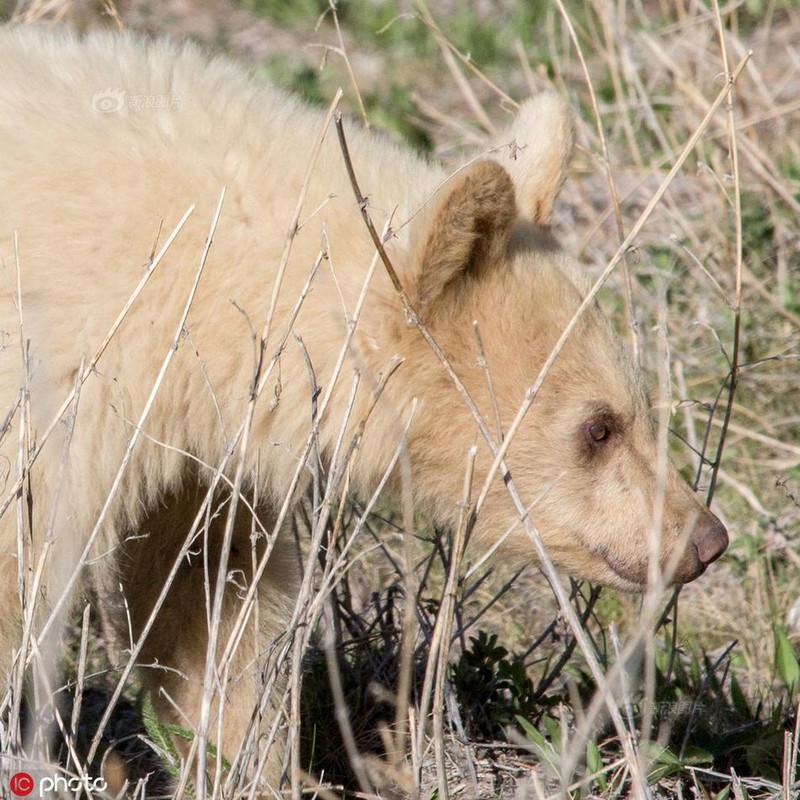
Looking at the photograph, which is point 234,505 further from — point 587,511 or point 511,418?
point 587,511

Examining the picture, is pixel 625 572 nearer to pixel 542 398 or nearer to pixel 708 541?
pixel 708 541

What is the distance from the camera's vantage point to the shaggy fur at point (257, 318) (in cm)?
278

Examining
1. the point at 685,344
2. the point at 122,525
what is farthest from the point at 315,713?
the point at 685,344

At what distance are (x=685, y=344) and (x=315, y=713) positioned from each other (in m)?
3.05

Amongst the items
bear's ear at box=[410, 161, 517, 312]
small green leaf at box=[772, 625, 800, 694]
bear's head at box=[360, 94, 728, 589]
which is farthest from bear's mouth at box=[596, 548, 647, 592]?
small green leaf at box=[772, 625, 800, 694]

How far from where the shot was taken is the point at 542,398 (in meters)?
3.14

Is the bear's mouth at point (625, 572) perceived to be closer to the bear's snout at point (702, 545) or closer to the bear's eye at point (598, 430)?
the bear's snout at point (702, 545)

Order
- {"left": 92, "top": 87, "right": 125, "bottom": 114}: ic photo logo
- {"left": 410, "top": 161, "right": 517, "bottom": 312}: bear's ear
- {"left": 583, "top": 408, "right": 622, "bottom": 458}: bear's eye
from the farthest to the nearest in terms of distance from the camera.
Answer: {"left": 583, "top": 408, "right": 622, "bottom": 458}: bear's eye < {"left": 92, "top": 87, "right": 125, "bottom": 114}: ic photo logo < {"left": 410, "top": 161, "right": 517, "bottom": 312}: bear's ear

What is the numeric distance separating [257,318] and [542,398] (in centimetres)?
77

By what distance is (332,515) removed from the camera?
4.27 metres

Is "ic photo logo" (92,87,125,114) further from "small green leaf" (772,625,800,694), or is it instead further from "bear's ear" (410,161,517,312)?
"small green leaf" (772,625,800,694)

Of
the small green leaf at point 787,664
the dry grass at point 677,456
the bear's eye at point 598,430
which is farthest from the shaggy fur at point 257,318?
the small green leaf at point 787,664

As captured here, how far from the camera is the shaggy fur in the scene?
9.12 ft

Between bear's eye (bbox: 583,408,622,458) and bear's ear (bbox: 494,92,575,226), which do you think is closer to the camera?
bear's eye (bbox: 583,408,622,458)
